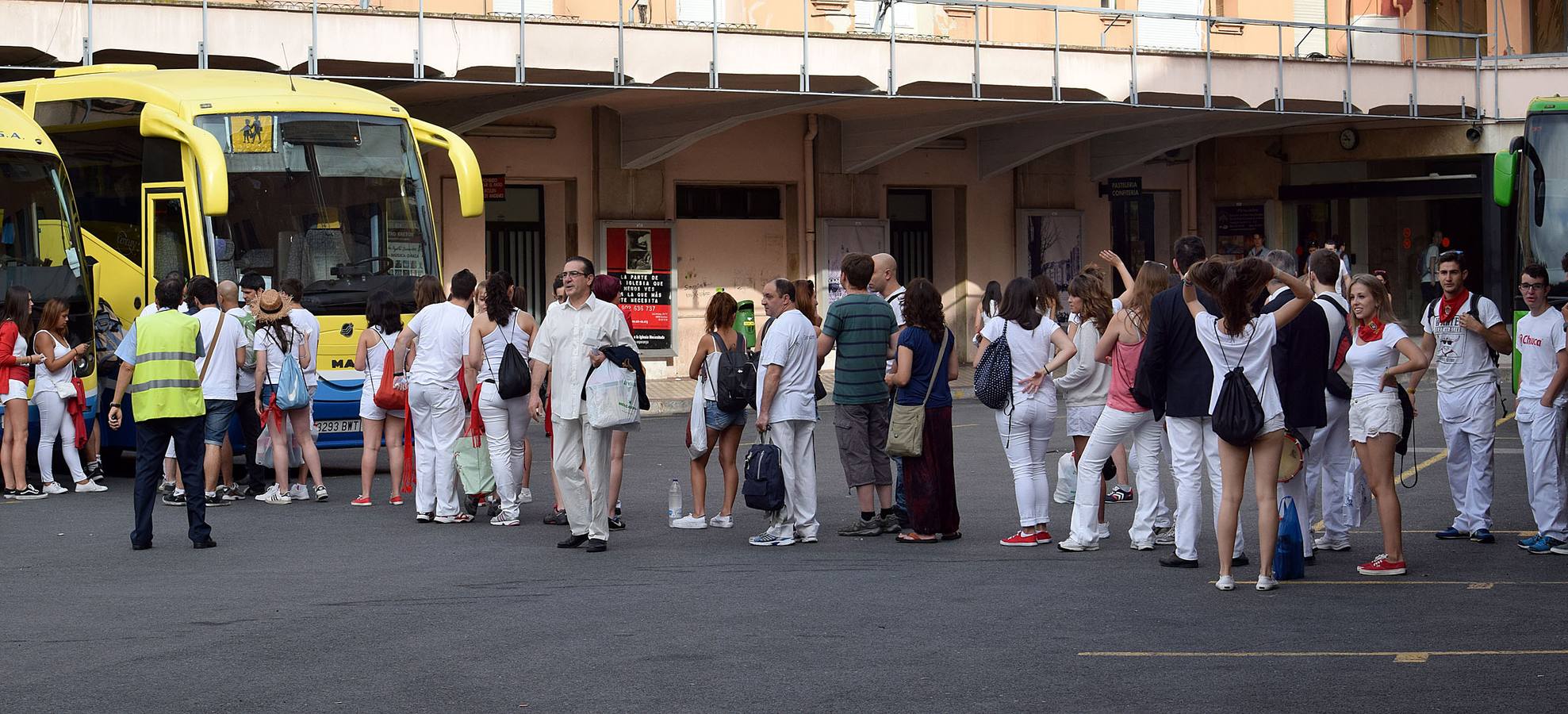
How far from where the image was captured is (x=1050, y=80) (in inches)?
915

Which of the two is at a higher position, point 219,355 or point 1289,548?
point 219,355

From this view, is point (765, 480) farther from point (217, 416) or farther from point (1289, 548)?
point (217, 416)

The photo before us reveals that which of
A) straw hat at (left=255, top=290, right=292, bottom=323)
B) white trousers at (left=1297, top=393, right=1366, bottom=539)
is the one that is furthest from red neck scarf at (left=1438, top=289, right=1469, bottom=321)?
straw hat at (left=255, top=290, right=292, bottom=323)

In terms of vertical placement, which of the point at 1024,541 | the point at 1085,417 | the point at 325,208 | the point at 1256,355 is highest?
the point at 325,208

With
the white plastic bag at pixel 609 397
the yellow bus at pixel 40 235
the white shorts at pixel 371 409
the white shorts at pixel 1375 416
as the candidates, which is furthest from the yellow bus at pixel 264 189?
the white shorts at pixel 1375 416

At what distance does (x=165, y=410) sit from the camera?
34.4ft

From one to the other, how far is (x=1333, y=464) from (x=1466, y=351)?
1.13 meters

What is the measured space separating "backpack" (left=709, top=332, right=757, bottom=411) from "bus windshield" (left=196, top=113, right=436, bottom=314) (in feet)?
14.5

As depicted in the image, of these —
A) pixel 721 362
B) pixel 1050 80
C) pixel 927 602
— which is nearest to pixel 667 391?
pixel 1050 80

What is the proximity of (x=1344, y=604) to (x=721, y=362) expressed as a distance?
413cm

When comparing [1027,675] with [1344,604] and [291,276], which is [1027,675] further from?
[291,276]

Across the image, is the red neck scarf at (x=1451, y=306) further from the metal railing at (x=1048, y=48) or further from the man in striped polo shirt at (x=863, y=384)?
the metal railing at (x=1048, y=48)

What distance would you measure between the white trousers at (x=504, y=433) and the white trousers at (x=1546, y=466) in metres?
5.95

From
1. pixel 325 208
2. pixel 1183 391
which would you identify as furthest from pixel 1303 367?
pixel 325 208
